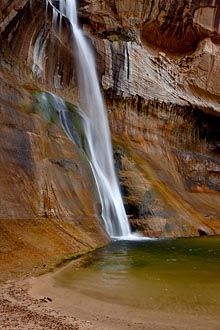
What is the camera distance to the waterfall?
1694 cm

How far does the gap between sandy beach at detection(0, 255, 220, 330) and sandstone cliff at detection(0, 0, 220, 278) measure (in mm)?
3542

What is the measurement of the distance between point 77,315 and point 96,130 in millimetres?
15795

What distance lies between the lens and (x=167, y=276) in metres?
8.81

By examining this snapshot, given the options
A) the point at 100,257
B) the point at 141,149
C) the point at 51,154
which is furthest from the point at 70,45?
the point at 100,257

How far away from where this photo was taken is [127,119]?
25516 mm

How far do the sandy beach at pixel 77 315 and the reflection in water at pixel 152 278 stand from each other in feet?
1.09

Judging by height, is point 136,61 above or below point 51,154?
above

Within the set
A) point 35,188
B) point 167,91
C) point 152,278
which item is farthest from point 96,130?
point 152,278

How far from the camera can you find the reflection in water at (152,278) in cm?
689

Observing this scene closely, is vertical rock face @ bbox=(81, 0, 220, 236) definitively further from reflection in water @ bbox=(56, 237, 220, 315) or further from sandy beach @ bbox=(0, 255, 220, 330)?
sandy beach @ bbox=(0, 255, 220, 330)

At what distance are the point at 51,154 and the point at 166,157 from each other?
13.2m

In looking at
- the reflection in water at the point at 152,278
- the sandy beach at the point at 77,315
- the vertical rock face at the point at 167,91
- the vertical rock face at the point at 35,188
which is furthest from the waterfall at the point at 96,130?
the sandy beach at the point at 77,315

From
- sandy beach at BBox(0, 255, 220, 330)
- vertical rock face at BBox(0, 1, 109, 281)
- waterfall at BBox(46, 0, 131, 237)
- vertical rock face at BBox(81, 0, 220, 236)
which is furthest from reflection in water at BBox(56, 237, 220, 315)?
vertical rock face at BBox(81, 0, 220, 236)

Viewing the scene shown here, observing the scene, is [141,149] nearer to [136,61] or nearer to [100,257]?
[136,61]
